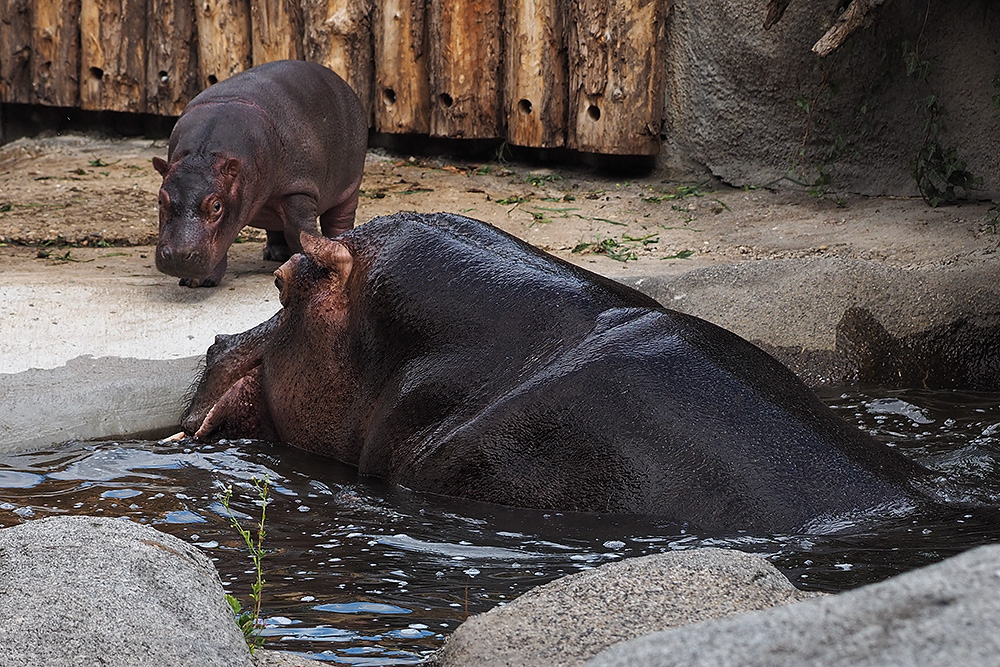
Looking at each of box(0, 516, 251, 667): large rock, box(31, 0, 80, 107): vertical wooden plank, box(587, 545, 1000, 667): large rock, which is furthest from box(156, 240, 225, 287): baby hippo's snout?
box(31, 0, 80, 107): vertical wooden plank

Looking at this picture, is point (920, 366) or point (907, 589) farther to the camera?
point (920, 366)

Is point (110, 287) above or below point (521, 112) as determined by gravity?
below

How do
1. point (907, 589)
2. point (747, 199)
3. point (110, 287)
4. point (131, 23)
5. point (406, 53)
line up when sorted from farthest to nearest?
point (131, 23) < point (406, 53) < point (747, 199) < point (110, 287) < point (907, 589)

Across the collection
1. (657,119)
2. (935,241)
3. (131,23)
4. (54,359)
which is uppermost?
(131,23)

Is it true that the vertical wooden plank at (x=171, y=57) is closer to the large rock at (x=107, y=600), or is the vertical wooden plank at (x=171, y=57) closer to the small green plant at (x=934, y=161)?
the small green plant at (x=934, y=161)

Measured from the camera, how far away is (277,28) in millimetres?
8711

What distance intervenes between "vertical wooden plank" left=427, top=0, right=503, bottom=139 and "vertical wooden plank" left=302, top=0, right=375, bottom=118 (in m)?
0.47

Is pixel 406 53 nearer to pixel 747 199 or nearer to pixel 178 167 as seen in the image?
pixel 747 199

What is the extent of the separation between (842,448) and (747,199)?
4521 mm

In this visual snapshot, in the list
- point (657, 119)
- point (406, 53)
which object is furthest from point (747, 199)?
point (406, 53)

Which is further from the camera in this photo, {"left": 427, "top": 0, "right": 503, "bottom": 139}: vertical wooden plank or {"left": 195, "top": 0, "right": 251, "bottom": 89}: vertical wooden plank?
{"left": 195, "top": 0, "right": 251, "bottom": 89}: vertical wooden plank

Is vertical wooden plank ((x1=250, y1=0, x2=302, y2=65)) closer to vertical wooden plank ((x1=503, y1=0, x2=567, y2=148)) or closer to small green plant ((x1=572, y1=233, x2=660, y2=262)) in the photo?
vertical wooden plank ((x1=503, y1=0, x2=567, y2=148))

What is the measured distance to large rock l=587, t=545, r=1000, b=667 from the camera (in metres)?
0.95

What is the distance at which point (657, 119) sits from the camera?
7914 mm
